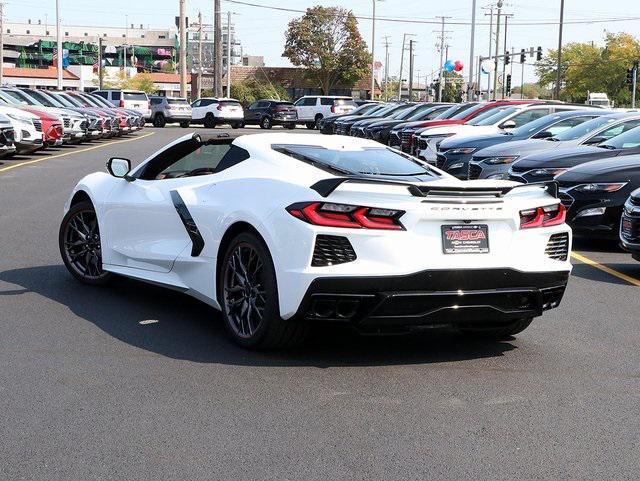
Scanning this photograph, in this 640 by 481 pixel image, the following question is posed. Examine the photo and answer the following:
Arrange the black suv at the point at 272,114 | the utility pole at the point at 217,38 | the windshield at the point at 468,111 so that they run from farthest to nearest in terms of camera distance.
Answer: the utility pole at the point at 217,38
the black suv at the point at 272,114
the windshield at the point at 468,111

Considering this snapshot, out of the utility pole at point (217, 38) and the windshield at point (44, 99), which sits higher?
the utility pole at point (217, 38)

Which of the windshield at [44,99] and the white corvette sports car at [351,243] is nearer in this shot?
the white corvette sports car at [351,243]

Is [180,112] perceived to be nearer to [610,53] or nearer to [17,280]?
[17,280]

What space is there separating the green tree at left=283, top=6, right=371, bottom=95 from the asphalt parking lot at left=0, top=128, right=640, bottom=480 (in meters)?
91.9

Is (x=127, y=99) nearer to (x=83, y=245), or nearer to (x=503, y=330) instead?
(x=83, y=245)

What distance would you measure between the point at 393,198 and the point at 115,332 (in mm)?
2316

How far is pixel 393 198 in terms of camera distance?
6180 millimetres

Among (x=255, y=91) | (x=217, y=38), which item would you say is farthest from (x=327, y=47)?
(x=217, y=38)

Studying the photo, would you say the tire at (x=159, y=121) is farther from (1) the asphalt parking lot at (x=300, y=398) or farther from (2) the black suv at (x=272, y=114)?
(1) the asphalt parking lot at (x=300, y=398)

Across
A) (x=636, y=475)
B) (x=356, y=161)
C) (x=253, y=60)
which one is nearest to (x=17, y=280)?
(x=356, y=161)

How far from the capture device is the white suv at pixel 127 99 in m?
54.2

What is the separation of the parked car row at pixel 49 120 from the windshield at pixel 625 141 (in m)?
14.6

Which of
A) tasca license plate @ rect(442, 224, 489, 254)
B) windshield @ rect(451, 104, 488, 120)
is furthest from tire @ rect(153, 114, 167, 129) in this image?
tasca license plate @ rect(442, 224, 489, 254)

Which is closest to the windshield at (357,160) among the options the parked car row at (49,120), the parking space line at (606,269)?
the parking space line at (606,269)
